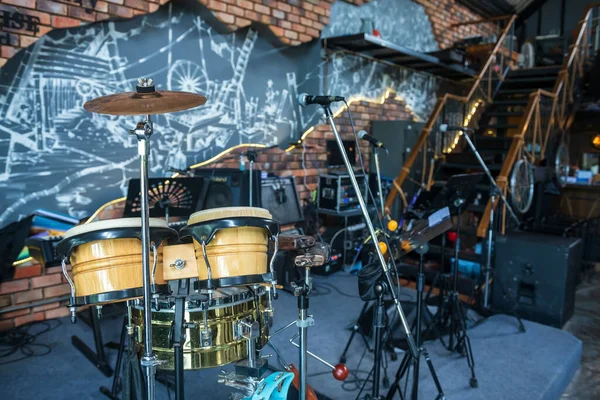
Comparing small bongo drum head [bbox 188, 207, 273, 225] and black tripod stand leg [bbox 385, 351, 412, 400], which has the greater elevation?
small bongo drum head [bbox 188, 207, 273, 225]

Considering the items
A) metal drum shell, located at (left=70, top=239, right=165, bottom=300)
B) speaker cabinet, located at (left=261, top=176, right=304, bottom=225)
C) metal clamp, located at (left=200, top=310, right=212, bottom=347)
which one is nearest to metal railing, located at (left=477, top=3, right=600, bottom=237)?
speaker cabinet, located at (left=261, top=176, right=304, bottom=225)

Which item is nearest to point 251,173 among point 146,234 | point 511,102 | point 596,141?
point 146,234

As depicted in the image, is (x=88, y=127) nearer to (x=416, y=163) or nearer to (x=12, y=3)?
(x=12, y=3)

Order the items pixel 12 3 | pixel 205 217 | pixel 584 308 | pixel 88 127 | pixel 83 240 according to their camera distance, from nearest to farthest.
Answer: pixel 83 240, pixel 205 217, pixel 12 3, pixel 88 127, pixel 584 308

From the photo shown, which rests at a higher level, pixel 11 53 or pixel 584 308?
pixel 11 53

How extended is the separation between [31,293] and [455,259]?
9.34 feet

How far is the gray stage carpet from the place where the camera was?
2439 mm

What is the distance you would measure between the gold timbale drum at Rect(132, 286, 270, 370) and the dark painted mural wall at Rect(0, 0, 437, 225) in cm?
188

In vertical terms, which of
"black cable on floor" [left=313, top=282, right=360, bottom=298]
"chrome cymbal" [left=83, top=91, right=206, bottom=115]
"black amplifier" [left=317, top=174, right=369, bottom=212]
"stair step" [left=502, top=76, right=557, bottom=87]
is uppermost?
"stair step" [left=502, top=76, right=557, bottom=87]

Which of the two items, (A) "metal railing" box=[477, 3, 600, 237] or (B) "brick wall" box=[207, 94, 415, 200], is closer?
(A) "metal railing" box=[477, 3, 600, 237]

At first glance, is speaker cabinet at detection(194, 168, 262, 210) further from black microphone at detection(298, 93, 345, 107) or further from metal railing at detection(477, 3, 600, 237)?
metal railing at detection(477, 3, 600, 237)

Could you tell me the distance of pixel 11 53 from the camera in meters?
2.95

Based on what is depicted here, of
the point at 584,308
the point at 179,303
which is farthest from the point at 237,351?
the point at 584,308

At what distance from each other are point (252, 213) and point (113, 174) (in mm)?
2244
